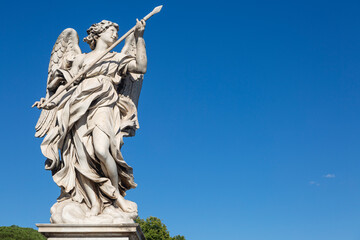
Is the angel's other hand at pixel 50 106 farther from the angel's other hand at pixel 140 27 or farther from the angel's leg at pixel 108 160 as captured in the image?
the angel's other hand at pixel 140 27

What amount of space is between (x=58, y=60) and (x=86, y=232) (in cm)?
351

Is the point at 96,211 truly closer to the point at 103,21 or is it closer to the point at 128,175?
the point at 128,175

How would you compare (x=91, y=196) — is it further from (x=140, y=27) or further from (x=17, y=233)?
(x=17, y=233)

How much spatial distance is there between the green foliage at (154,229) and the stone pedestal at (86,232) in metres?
20.9

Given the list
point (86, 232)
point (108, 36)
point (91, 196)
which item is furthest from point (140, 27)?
point (86, 232)

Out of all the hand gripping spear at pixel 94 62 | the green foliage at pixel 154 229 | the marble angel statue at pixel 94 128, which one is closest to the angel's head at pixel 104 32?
the marble angel statue at pixel 94 128

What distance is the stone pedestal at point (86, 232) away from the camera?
722 centimetres

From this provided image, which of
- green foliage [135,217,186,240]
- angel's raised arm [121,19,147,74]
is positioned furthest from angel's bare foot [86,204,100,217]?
green foliage [135,217,186,240]

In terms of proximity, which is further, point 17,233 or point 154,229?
point 154,229

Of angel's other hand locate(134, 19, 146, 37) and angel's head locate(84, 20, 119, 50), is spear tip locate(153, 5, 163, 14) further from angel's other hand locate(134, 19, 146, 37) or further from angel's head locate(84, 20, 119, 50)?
angel's head locate(84, 20, 119, 50)

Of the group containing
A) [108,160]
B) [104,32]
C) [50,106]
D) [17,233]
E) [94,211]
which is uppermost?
[17,233]

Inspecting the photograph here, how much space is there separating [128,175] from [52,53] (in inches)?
116

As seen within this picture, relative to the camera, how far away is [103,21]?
899 centimetres

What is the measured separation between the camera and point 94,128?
7.98 metres
